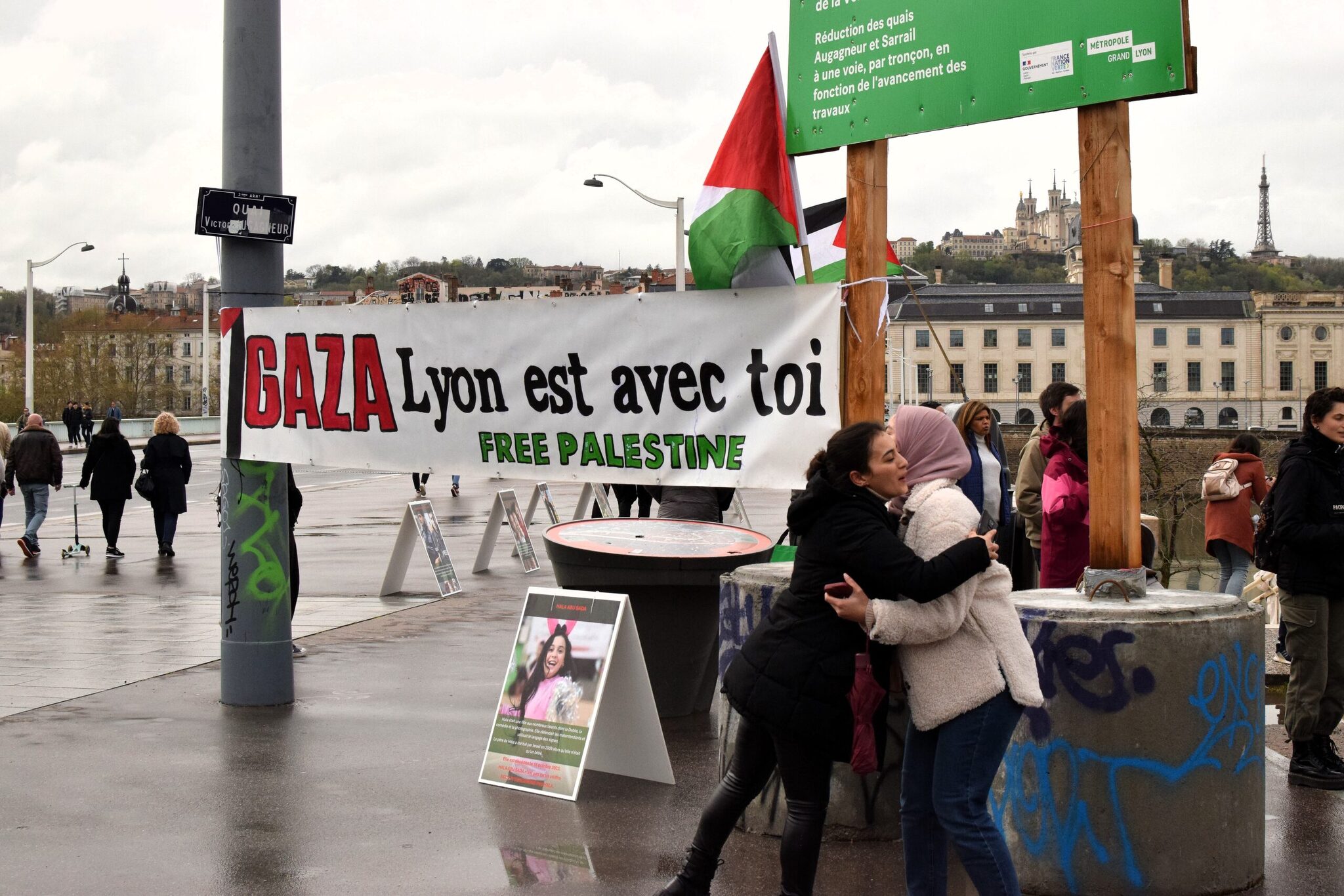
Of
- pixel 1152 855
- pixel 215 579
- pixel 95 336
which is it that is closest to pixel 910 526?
pixel 1152 855

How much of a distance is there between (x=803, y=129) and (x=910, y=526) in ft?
8.65

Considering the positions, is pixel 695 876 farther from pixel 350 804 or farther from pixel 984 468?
pixel 984 468

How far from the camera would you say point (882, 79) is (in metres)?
5.95

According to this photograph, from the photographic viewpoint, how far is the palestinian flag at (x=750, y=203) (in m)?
6.23

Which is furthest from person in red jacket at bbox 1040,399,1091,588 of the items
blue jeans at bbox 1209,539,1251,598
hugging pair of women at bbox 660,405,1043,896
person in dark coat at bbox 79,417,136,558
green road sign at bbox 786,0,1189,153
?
person in dark coat at bbox 79,417,136,558

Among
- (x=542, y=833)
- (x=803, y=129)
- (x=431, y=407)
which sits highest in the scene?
(x=803, y=129)

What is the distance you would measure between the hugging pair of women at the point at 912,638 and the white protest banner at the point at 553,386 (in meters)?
1.83

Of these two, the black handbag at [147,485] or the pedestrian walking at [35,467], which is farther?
the pedestrian walking at [35,467]

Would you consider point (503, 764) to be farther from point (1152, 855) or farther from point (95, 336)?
point (95, 336)

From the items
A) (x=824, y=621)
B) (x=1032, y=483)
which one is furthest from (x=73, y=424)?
(x=824, y=621)

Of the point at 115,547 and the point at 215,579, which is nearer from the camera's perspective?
the point at 215,579

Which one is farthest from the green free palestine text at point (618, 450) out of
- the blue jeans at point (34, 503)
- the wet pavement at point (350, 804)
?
the blue jeans at point (34, 503)

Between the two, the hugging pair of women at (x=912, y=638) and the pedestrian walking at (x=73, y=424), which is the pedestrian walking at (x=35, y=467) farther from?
the pedestrian walking at (x=73, y=424)

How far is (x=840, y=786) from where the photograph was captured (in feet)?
18.5
